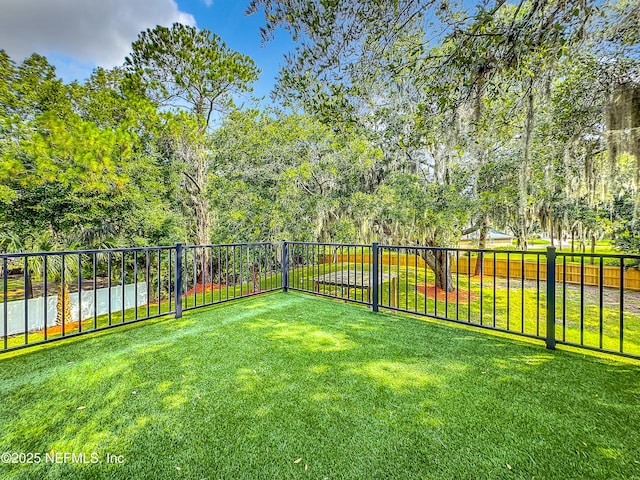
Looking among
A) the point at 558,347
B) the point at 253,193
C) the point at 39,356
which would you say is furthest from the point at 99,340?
the point at 253,193

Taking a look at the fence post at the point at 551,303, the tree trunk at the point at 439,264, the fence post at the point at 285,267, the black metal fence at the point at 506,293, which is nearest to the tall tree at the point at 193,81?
the black metal fence at the point at 506,293

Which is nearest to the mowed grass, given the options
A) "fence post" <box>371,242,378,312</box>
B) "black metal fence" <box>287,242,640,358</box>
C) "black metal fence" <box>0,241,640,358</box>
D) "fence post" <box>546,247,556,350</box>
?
"fence post" <box>546,247,556,350</box>

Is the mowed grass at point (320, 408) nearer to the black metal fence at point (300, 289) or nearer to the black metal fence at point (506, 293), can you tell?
the black metal fence at point (506, 293)

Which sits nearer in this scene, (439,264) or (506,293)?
(506,293)

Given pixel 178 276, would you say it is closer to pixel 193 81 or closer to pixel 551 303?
pixel 551 303

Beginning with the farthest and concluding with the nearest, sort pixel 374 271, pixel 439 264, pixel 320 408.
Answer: pixel 439 264 → pixel 374 271 → pixel 320 408

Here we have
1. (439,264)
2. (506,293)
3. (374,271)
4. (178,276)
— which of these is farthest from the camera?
(439,264)

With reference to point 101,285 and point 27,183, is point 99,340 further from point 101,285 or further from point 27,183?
point 101,285

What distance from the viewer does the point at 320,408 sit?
1.60 m

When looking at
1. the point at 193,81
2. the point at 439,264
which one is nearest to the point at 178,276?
the point at 193,81

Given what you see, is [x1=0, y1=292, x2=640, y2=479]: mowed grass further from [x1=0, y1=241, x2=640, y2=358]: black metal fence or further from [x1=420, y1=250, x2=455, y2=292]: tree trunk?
[x1=420, y1=250, x2=455, y2=292]: tree trunk

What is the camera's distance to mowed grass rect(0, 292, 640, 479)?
121 centimetres

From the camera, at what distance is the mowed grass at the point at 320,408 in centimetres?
121

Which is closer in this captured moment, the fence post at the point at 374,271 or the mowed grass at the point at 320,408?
the mowed grass at the point at 320,408
